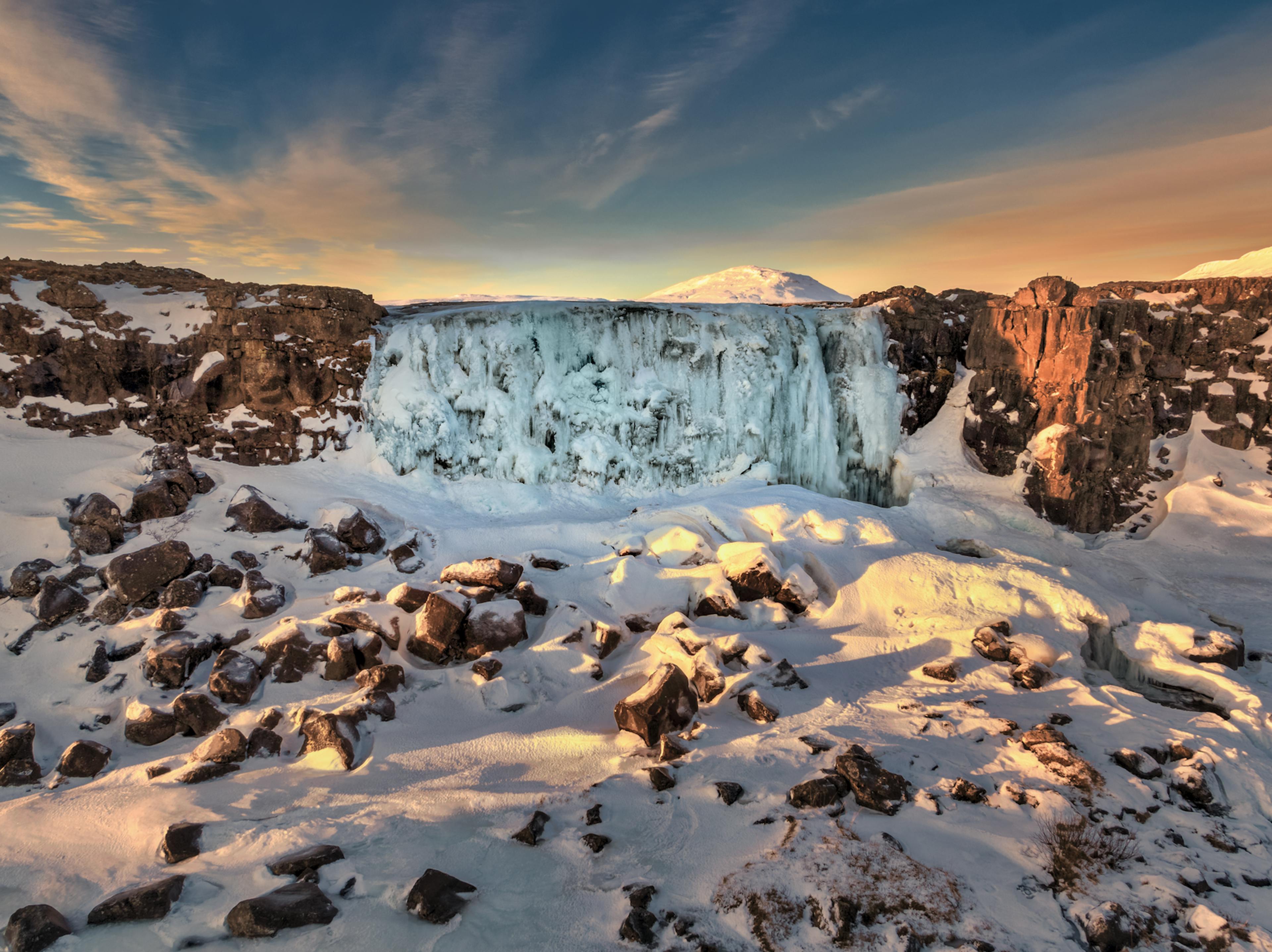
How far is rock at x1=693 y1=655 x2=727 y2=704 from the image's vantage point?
6.52m

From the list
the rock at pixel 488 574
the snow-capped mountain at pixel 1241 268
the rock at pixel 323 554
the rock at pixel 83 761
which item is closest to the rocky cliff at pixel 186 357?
the rock at pixel 323 554

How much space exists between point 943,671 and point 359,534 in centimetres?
870

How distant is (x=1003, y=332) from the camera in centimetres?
1509

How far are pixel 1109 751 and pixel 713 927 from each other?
4487mm

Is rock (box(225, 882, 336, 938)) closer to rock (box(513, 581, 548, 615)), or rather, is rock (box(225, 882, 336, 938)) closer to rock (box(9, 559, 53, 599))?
rock (box(513, 581, 548, 615))

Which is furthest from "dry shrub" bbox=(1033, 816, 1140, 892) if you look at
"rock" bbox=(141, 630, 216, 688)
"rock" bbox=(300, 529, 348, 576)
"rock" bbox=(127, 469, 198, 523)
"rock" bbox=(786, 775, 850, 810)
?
"rock" bbox=(127, 469, 198, 523)

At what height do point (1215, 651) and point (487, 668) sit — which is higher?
point (487, 668)

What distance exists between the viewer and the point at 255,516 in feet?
31.7

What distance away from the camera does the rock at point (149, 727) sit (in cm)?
596

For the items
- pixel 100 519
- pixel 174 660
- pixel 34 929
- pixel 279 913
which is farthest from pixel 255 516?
pixel 279 913

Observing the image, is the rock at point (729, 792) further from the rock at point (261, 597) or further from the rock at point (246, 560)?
the rock at point (246, 560)

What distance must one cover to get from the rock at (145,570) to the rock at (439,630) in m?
3.62

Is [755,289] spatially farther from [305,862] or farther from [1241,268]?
[305,862]

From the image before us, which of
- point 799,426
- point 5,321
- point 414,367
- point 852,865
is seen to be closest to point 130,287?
point 5,321
